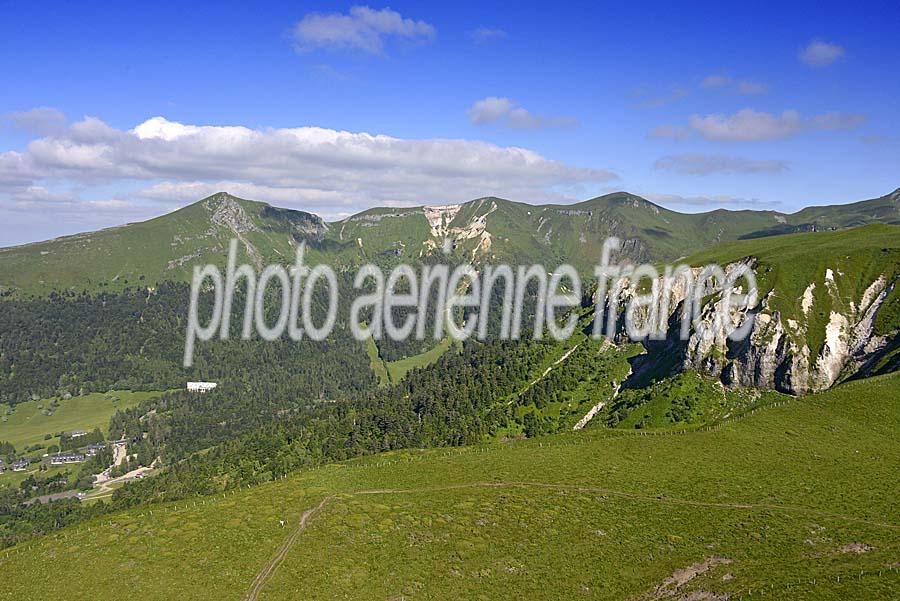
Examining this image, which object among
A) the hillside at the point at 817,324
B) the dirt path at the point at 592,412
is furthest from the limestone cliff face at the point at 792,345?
the dirt path at the point at 592,412

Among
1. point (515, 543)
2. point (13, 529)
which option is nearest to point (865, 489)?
point (515, 543)

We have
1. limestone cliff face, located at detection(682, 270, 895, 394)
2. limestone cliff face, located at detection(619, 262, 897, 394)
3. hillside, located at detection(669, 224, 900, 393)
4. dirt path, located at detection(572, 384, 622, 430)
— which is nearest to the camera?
hillside, located at detection(669, 224, 900, 393)

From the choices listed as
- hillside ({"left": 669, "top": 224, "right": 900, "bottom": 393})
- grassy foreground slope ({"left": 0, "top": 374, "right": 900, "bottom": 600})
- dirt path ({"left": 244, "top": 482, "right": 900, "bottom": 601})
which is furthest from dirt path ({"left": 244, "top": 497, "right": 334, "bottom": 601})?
hillside ({"left": 669, "top": 224, "right": 900, "bottom": 393})

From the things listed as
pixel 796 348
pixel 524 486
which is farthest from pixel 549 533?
pixel 796 348

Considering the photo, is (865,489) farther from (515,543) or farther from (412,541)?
(412,541)

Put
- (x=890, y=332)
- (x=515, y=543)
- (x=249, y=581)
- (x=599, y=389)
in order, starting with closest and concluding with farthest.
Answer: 1. (x=249, y=581)
2. (x=515, y=543)
3. (x=890, y=332)
4. (x=599, y=389)

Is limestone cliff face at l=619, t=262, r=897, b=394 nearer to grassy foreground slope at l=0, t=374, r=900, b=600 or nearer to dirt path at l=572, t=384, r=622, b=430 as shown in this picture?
dirt path at l=572, t=384, r=622, b=430

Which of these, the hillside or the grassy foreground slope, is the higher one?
the hillside
